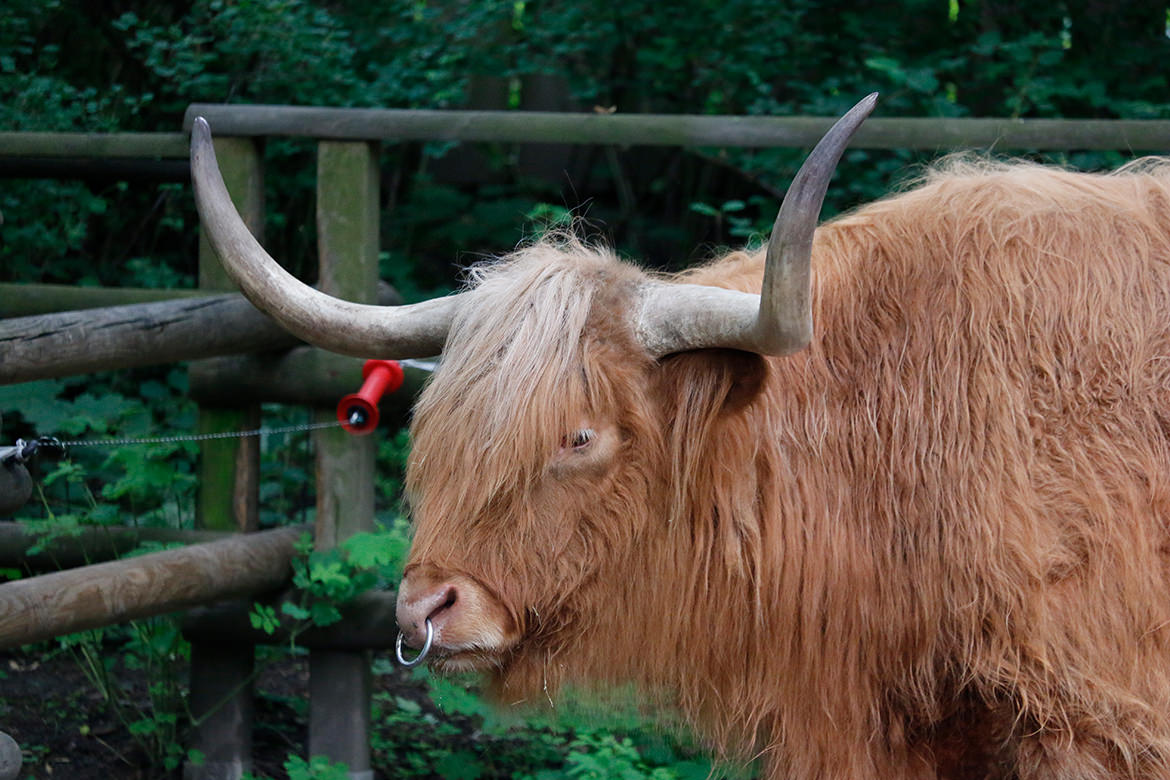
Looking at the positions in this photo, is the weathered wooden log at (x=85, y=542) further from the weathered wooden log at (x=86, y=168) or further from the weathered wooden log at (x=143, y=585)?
the weathered wooden log at (x=86, y=168)

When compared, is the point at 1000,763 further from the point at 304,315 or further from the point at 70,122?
the point at 70,122

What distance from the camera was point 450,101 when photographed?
21.4 ft

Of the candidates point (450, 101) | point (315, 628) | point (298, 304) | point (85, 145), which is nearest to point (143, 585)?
point (315, 628)

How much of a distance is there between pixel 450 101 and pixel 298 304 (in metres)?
3.91

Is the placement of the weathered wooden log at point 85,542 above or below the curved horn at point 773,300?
below

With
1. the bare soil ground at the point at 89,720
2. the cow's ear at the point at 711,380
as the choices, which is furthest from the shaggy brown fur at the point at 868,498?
the bare soil ground at the point at 89,720

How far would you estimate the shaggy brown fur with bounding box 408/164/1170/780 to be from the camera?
2.54 metres

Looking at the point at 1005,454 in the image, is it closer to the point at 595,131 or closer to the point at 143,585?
the point at 595,131

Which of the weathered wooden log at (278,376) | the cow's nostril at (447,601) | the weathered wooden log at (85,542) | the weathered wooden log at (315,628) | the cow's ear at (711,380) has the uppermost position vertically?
the cow's ear at (711,380)

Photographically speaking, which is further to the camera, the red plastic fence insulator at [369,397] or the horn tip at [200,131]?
the red plastic fence insulator at [369,397]

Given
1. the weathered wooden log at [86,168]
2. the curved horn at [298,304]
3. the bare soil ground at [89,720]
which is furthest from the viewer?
the weathered wooden log at [86,168]

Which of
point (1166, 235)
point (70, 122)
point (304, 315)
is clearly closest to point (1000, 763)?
point (1166, 235)

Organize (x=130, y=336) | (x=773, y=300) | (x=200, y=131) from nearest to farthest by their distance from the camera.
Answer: (x=773, y=300)
(x=200, y=131)
(x=130, y=336)

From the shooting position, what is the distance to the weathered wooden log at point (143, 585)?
9.91ft
